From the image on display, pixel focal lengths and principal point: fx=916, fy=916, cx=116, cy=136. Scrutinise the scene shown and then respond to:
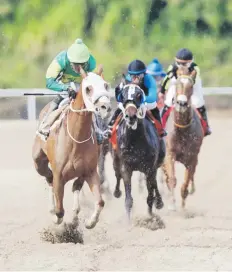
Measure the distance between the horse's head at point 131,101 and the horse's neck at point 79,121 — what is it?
87 cm

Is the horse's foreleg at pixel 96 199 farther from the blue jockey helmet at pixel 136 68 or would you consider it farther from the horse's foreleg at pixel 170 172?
the horse's foreleg at pixel 170 172

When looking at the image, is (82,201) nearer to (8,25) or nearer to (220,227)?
(220,227)

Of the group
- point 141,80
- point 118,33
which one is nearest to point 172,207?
point 141,80

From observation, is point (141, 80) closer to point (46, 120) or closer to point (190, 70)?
point (46, 120)

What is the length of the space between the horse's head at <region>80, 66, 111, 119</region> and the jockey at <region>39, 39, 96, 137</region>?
762 mm

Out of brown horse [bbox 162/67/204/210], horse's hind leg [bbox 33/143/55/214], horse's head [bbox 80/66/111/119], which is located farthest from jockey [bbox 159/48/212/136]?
horse's head [bbox 80/66/111/119]

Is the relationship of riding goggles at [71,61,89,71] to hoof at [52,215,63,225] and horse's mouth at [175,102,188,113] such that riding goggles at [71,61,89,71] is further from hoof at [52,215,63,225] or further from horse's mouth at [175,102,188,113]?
horse's mouth at [175,102,188,113]

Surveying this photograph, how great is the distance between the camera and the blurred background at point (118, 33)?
886 inches

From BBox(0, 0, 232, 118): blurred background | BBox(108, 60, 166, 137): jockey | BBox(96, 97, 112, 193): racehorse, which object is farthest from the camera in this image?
BBox(0, 0, 232, 118): blurred background

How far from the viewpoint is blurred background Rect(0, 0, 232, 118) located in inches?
886

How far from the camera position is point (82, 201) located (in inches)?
443

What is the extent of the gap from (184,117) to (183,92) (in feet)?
1.50

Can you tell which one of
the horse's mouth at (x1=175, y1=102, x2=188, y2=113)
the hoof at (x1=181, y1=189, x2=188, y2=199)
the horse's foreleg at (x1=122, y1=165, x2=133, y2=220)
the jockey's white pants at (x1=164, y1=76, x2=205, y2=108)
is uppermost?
the jockey's white pants at (x1=164, y1=76, x2=205, y2=108)

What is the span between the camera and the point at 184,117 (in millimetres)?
10797
